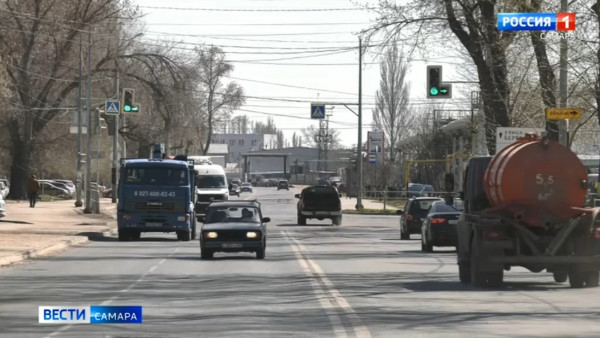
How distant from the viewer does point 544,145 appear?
21516 mm

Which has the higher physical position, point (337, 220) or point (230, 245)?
point (230, 245)

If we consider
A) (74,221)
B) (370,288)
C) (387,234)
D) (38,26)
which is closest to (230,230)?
(370,288)

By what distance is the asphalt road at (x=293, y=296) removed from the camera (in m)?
14.8

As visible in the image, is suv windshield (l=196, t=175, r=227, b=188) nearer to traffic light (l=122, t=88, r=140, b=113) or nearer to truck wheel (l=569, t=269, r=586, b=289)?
traffic light (l=122, t=88, r=140, b=113)

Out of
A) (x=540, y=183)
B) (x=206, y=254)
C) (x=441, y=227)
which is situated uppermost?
(x=540, y=183)

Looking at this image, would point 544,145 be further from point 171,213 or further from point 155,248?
point 171,213

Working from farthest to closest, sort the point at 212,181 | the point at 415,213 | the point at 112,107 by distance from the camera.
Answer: the point at 212,181, the point at 112,107, the point at 415,213

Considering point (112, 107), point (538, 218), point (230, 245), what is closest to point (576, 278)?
point (538, 218)

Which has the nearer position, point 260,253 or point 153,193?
point 260,253

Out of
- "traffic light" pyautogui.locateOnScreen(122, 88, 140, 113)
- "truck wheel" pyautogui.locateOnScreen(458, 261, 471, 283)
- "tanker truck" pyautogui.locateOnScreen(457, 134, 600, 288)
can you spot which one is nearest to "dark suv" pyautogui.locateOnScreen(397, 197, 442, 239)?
"traffic light" pyautogui.locateOnScreen(122, 88, 140, 113)

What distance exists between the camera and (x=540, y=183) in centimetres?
2142

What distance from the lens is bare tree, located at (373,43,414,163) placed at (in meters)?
118

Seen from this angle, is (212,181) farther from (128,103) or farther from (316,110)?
(128,103)

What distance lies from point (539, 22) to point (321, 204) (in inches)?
962
